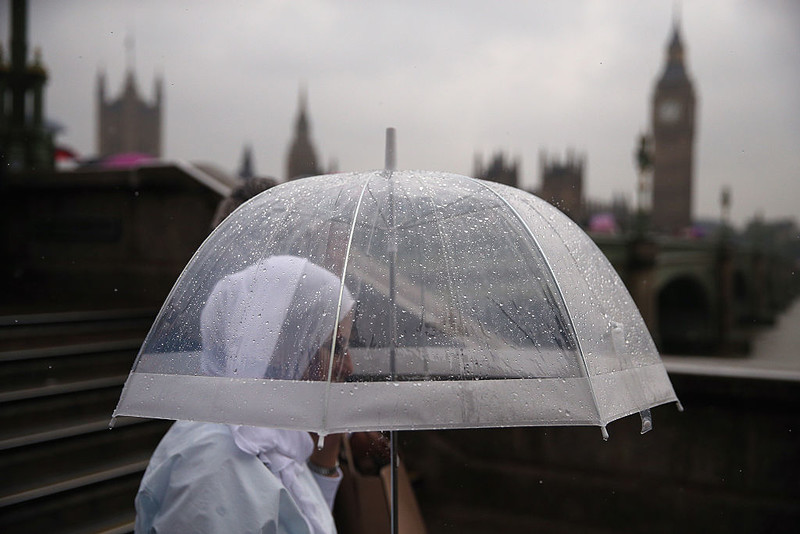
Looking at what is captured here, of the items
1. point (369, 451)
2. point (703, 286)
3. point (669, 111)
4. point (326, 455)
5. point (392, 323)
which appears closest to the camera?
point (392, 323)

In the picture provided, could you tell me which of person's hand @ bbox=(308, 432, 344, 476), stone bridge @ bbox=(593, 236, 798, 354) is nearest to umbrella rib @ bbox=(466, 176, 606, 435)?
person's hand @ bbox=(308, 432, 344, 476)

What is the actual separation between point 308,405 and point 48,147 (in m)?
15.0

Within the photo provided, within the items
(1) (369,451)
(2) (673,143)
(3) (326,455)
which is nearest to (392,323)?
(3) (326,455)

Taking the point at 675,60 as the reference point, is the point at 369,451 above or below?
below

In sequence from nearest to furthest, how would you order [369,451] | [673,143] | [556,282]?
1. [556,282]
2. [369,451]
3. [673,143]

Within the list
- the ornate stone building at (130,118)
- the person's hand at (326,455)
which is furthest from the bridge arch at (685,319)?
the ornate stone building at (130,118)

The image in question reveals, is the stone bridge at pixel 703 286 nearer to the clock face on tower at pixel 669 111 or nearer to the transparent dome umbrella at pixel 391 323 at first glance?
the transparent dome umbrella at pixel 391 323

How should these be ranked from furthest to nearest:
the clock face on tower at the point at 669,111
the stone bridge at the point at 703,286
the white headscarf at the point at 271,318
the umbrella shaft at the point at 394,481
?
the clock face on tower at the point at 669,111 < the stone bridge at the point at 703,286 < the umbrella shaft at the point at 394,481 < the white headscarf at the point at 271,318

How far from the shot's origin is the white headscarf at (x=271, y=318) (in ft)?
5.17

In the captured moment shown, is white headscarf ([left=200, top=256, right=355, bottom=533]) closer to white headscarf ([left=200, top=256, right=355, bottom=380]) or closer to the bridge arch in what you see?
white headscarf ([left=200, top=256, right=355, bottom=380])

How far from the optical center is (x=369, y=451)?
2621 millimetres

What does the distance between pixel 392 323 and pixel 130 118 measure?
104 m

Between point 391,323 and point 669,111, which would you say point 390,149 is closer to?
point 391,323

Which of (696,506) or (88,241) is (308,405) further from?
(88,241)
